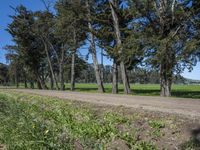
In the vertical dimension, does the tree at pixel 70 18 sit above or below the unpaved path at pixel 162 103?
above

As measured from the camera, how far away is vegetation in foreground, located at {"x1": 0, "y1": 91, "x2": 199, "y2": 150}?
7.47m

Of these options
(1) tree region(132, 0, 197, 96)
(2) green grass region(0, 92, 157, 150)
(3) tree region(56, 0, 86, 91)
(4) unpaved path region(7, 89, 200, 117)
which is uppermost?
(3) tree region(56, 0, 86, 91)

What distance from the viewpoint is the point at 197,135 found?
23.3 ft

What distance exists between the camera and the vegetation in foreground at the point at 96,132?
7.47m

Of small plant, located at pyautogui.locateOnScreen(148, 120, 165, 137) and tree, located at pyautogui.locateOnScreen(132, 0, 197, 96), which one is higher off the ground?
tree, located at pyautogui.locateOnScreen(132, 0, 197, 96)

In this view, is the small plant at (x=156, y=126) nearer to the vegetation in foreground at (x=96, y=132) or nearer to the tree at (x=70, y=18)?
the vegetation in foreground at (x=96, y=132)

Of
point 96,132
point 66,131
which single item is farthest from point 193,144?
point 66,131

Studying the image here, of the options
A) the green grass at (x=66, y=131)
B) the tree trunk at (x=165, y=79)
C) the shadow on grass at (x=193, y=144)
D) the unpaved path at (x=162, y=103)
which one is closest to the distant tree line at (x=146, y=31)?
the tree trunk at (x=165, y=79)

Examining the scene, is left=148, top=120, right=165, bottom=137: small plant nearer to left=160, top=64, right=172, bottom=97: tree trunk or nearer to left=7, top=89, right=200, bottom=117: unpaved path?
left=7, top=89, right=200, bottom=117: unpaved path

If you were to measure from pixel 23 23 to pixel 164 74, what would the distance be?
39.0 meters

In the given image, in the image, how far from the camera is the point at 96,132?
8.52m

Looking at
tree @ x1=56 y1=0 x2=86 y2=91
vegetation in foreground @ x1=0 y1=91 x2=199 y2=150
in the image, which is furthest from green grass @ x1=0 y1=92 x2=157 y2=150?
tree @ x1=56 y1=0 x2=86 y2=91

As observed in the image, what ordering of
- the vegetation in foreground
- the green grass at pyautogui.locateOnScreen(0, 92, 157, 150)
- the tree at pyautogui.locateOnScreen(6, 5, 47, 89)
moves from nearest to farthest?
the vegetation in foreground, the green grass at pyautogui.locateOnScreen(0, 92, 157, 150), the tree at pyautogui.locateOnScreen(6, 5, 47, 89)

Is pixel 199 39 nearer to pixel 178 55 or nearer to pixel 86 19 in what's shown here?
pixel 178 55
